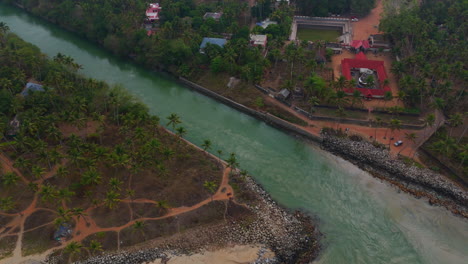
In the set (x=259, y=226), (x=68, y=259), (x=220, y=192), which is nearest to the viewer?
(x=68, y=259)

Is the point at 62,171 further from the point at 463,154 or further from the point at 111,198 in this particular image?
the point at 463,154

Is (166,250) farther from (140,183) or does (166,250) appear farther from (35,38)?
(35,38)

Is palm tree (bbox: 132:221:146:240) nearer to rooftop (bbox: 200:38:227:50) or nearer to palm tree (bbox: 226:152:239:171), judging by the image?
palm tree (bbox: 226:152:239:171)

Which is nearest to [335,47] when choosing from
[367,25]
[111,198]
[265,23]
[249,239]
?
[367,25]

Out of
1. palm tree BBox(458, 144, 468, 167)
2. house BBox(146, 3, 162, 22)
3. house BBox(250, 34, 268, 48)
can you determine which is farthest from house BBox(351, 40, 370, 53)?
house BBox(146, 3, 162, 22)

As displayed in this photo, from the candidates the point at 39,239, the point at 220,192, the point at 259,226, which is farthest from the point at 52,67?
the point at 259,226
